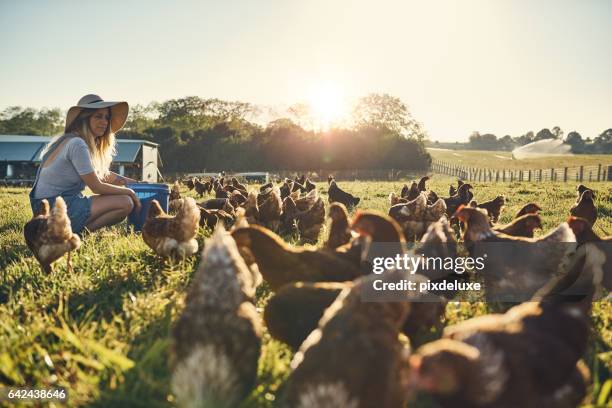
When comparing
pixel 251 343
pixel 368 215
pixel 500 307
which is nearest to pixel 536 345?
pixel 368 215

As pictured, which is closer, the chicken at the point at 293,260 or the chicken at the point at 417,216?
the chicken at the point at 293,260

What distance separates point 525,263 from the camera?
3977mm

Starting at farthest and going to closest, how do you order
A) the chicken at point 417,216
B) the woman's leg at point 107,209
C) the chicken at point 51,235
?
1. the chicken at point 417,216
2. the woman's leg at point 107,209
3. the chicken at point 51,235

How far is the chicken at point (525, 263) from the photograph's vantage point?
3.93m

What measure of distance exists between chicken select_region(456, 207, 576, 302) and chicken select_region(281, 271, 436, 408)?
2.34 metres

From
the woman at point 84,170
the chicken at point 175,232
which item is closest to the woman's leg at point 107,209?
the woman at point 84,170

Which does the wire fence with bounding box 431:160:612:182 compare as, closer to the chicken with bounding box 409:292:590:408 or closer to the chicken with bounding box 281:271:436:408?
the chicken with bounding box 409:292:590:408

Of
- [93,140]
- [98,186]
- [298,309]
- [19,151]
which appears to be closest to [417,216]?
[298,309]

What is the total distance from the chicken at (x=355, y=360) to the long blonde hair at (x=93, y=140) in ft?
16.3

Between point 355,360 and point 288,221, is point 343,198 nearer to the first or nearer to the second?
point 288,221

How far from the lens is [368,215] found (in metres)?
2.99

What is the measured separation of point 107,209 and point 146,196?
3.92ft

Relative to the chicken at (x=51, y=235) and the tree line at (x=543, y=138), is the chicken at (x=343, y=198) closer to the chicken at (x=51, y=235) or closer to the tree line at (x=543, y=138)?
the chicken at (x=51, y=235)

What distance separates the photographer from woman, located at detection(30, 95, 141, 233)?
546 cm
